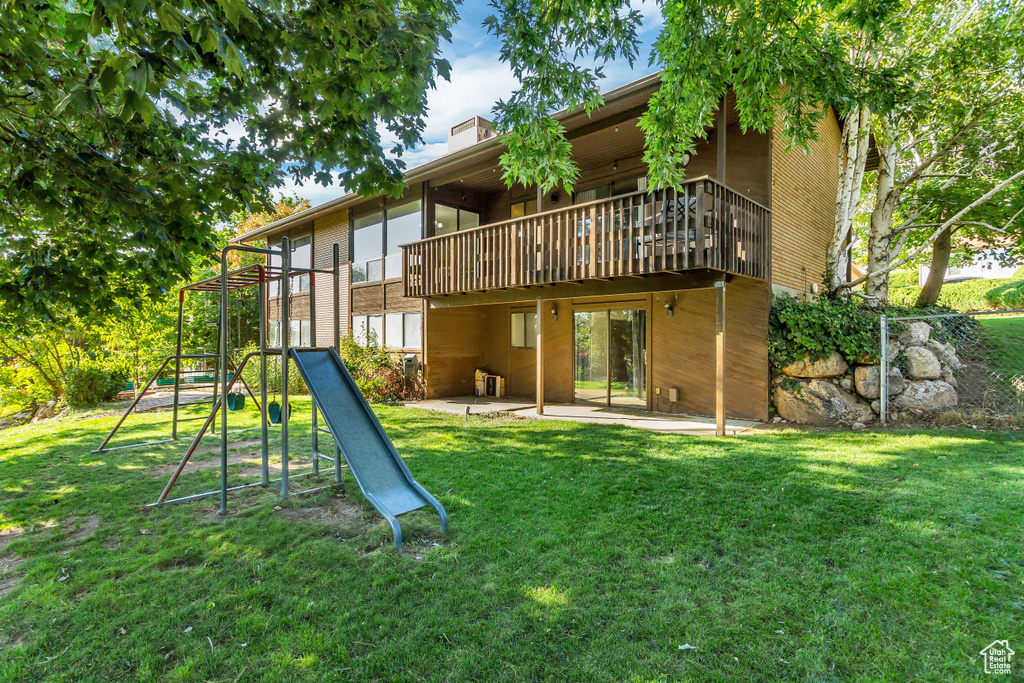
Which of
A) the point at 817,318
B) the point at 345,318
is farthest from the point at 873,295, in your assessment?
the point at 345,318

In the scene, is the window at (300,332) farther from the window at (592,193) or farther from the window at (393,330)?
the window at (592,193)

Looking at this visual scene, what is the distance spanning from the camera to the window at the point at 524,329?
13.0 meters

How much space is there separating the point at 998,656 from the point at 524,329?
36.4 ft

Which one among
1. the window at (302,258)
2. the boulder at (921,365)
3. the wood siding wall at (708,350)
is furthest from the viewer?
the window at (302,258)

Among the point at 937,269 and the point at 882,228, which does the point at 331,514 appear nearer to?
the point at 882,228

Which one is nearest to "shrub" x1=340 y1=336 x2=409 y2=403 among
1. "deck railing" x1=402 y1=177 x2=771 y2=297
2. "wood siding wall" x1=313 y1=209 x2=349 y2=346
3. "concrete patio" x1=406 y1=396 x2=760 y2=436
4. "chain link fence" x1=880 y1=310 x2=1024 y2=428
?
"concrete patio" x1=406 y1=396 x2=760 y2=436

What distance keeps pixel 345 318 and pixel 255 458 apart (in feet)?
32.2

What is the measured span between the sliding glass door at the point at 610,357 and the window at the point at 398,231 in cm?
536

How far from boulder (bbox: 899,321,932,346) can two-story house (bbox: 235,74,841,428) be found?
194cm

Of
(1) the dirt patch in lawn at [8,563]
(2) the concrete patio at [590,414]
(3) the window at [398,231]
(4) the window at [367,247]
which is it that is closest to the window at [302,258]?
(4) the window at [367,247]

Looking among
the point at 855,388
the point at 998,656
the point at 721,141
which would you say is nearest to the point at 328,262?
the point at 721,141

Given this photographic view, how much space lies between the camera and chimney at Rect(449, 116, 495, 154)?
1548 cm

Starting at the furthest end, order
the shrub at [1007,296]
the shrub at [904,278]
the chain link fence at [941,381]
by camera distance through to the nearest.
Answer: the shrub at [904,278], the shrub at [1007,296], the chain link fence at [941,381]

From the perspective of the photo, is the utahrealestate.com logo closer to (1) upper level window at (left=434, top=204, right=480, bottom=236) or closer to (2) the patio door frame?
(2) the patio door frame
